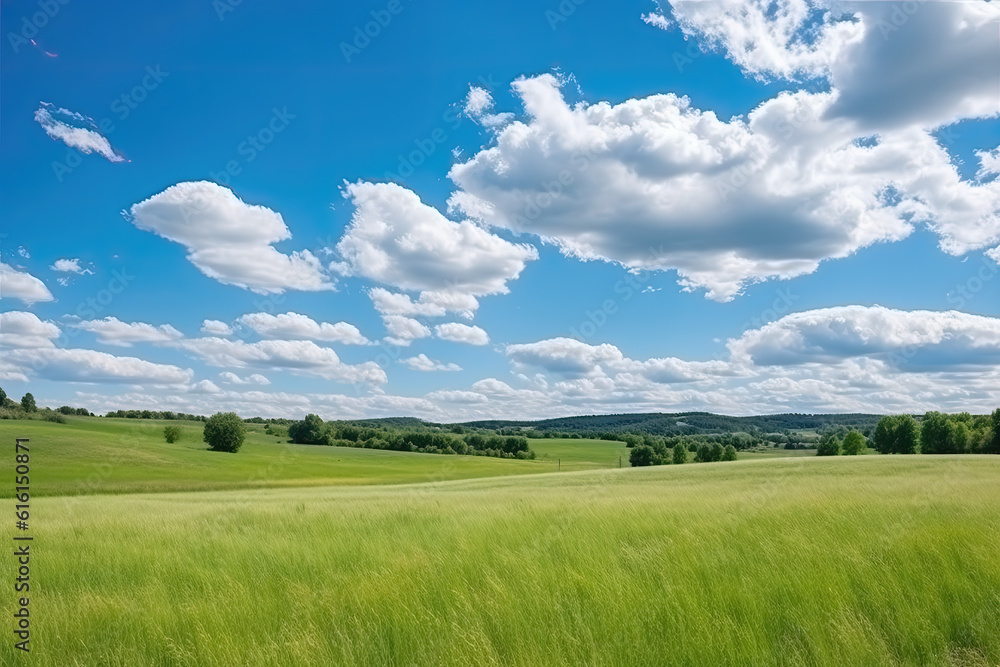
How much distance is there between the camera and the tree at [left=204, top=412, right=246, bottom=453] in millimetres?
106938

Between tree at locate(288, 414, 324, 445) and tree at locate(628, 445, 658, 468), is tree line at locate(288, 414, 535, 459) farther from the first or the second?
tree at locate(628, 445, 658, 468)

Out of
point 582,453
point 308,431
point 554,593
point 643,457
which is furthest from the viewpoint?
point 582,453

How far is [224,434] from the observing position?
10694 centimetres

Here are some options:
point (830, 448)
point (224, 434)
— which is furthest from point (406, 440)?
point (830, 448)

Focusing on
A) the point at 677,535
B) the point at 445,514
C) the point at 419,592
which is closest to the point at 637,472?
the point at 445,514

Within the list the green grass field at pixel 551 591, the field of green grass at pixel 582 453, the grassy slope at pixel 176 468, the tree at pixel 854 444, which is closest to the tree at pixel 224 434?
the grassy slope at pixel 176 468

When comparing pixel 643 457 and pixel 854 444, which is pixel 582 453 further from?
pixel 854 444

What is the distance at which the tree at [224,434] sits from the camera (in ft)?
351

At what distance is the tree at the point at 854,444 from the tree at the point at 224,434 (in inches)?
4440

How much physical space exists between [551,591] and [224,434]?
113 metres

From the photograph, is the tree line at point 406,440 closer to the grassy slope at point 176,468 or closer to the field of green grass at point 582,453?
the field of green grass at point 582,453

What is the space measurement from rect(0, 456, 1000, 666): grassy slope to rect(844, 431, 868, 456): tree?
381ft

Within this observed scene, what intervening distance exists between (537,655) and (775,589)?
3.22m

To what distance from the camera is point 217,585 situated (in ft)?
26.5
